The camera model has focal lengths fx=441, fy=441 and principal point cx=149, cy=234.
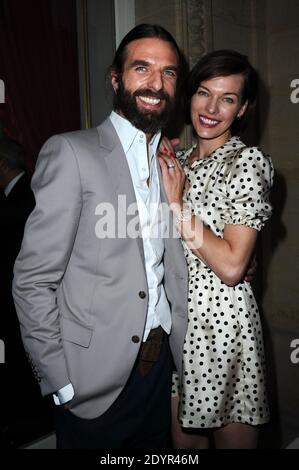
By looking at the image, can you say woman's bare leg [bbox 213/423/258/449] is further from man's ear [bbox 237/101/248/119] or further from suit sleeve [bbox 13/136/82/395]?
→ man's ear [bbox 237/101/248/119]

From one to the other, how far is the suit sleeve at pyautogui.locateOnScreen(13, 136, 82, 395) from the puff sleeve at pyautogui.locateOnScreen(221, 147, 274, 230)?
0.64 meters

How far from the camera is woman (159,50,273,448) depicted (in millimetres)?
1792

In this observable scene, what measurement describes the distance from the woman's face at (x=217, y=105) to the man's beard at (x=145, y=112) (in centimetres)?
27

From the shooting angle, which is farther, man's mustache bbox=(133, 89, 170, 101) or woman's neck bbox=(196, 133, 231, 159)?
woman's neck bbox=(196, 133, 231, 159)

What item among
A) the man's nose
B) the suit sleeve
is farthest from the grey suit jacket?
the man's nose

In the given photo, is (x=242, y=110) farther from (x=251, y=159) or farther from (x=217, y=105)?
(x=251, y=159)

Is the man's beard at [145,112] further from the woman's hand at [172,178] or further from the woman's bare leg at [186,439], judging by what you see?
the woman's bare leg at [186,439]

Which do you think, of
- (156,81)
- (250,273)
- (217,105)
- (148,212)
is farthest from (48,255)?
(217,105)

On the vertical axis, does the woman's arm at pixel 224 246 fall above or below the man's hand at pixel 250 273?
above

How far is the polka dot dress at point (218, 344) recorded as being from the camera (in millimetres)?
1882

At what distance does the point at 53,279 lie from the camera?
5.16ft

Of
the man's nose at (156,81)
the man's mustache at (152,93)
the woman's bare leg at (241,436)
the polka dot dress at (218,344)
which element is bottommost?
the woman's bare leg at (241,436)

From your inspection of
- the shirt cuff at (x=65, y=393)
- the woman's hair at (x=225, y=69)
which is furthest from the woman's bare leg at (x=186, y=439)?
the woman's hair at (x=225, y=69)

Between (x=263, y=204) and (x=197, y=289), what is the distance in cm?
46
